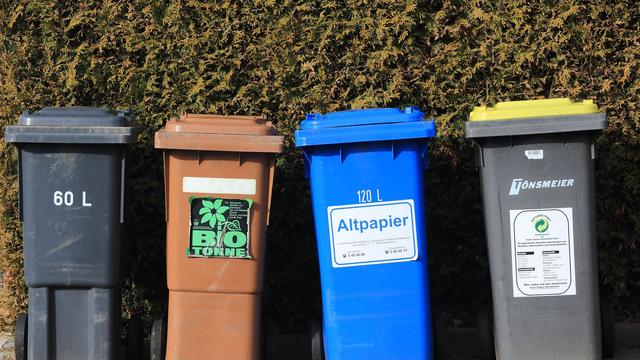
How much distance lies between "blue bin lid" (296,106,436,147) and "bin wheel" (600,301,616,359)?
5.40 ft

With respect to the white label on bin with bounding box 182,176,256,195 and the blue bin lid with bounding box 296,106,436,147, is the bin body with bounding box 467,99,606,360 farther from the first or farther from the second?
the white label on bin with bounding box 182,176,256,195

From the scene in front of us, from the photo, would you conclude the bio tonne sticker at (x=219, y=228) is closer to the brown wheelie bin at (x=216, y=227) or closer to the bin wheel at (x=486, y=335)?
the brown wheelie bin at (x=216, y=227)

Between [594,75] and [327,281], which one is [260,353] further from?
[594,75]

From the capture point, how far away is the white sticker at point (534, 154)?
5.33 metres

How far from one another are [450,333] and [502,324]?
0.88 m

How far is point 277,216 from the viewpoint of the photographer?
6.43 m

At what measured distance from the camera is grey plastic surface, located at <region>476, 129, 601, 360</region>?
533 cm

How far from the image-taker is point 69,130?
530 cm

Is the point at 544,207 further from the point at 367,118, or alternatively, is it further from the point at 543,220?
the point at 367,118

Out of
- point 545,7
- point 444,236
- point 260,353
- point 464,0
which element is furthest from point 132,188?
point 545,7

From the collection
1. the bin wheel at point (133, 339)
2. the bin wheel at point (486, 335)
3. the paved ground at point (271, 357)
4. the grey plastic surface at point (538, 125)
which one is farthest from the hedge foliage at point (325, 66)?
the grey plastic surface at point (538, 125)

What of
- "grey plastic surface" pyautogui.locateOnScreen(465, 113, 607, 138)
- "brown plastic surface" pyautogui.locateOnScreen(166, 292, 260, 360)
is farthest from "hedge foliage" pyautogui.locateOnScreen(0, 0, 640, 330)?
"brown plastic surface" pyautogui.locateOnScreen(166, 292, 260, 360)

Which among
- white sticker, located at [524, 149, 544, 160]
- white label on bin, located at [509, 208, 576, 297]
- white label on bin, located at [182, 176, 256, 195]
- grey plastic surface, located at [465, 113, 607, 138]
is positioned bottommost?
white label on bin, located at [509, 208, 576, 297]

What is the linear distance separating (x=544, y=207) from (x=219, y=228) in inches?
73.4
